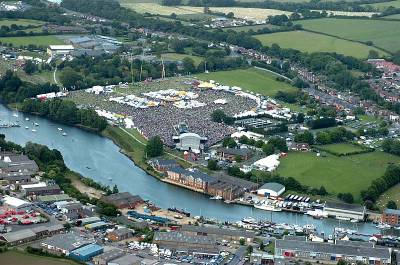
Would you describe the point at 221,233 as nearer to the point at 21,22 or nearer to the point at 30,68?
the point at 30,68

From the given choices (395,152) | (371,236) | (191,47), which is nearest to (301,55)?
(191,47)

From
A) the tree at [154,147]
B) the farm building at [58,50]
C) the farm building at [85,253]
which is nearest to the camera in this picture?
the farm building at [85,253]

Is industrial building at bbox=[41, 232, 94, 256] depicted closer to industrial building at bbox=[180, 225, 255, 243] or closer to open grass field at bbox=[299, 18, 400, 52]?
industrial building at bbox=[180, 225, 255, 243]

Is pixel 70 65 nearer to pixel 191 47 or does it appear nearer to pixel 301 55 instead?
pixel 191 47

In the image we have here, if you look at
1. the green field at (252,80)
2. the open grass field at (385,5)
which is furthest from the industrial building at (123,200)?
the open grass field at (385,5)

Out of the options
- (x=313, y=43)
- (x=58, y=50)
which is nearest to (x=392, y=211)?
(x=58, y=50)

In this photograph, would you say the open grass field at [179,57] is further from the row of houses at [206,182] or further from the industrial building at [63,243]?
the industrial building at [63,243]

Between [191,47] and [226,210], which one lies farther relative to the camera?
[191,47]
